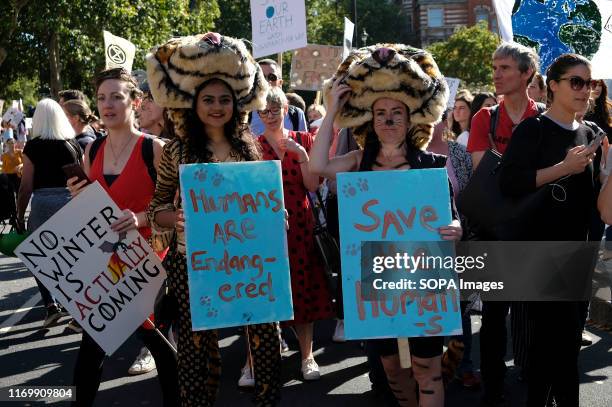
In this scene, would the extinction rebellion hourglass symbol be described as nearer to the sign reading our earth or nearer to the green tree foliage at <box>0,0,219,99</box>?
the sign reading our earth

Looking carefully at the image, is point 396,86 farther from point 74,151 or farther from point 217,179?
point 74,151

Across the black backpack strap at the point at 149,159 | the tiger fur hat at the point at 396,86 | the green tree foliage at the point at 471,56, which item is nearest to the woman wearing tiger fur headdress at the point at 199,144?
the black backpack strap at the point at 149,159

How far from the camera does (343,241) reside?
3105 millimetres

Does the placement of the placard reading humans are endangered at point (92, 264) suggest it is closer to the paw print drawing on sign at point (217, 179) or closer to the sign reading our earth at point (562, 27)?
the paw print drawing on sign at point (217, 179)

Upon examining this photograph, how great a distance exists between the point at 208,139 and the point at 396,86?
890 mm

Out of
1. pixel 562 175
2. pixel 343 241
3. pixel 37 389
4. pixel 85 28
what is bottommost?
pixel 37 389

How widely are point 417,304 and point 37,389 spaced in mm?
2820

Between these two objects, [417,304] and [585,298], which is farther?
[585,298]

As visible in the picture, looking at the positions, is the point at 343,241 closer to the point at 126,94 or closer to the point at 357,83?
the point at 357,83

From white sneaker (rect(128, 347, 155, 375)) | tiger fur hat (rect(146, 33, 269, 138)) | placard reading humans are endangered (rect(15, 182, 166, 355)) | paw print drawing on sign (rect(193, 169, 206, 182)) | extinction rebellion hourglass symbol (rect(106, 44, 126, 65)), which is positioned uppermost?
extinction rebellion hourglass symbol (rect(106, 44, 126, 65))

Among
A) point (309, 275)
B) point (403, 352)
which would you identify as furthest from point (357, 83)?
point (309, 275)

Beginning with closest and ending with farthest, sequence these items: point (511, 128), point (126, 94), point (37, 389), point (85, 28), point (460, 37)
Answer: point (126, 94)
point (511, 128)
point (37, 389)
point (85, 28)
point (460, 37)

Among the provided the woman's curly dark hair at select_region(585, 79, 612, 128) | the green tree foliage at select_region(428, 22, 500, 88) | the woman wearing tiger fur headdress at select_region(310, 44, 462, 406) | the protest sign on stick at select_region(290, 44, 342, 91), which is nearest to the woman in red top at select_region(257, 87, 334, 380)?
the woman wearing tiger fur headdress at select_region(310, 44, 462, 406)

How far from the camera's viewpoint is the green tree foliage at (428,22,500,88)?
137ft
